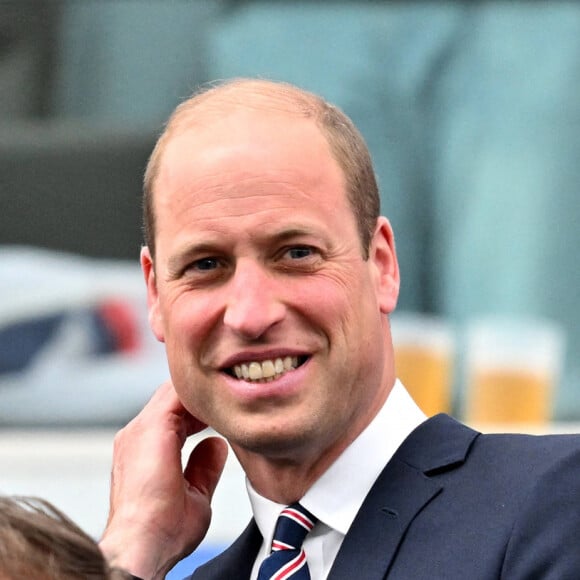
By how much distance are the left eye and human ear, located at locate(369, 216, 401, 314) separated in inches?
6.9

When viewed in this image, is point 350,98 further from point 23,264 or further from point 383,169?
point 23,264

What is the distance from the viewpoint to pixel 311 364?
8.14ft

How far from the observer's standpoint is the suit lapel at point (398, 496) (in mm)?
2428

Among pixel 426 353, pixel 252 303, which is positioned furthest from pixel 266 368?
pixel 426 353

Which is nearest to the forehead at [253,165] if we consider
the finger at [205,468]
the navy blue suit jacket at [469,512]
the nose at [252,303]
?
the nose at [252,303]

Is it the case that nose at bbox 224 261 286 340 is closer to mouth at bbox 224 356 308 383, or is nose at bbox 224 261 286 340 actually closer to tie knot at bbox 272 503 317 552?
mouth at bbox 224 356 308 383

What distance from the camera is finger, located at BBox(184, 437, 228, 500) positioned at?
2.92 m

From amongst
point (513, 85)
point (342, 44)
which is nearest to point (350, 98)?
point (342, 44)

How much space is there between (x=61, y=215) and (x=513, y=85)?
1.93 m

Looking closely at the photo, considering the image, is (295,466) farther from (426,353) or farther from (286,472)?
(426,353)

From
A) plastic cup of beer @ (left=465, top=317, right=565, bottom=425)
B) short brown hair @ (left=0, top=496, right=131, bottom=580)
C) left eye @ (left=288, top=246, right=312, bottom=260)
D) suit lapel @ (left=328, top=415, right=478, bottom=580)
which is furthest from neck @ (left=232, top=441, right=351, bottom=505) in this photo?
plastic cup of beer @ (left=465, top=317, right=565, bottom=425)

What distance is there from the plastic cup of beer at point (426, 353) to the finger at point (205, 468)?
128 inches

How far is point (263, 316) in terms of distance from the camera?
242cm

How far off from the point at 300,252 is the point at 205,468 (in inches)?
25.2
